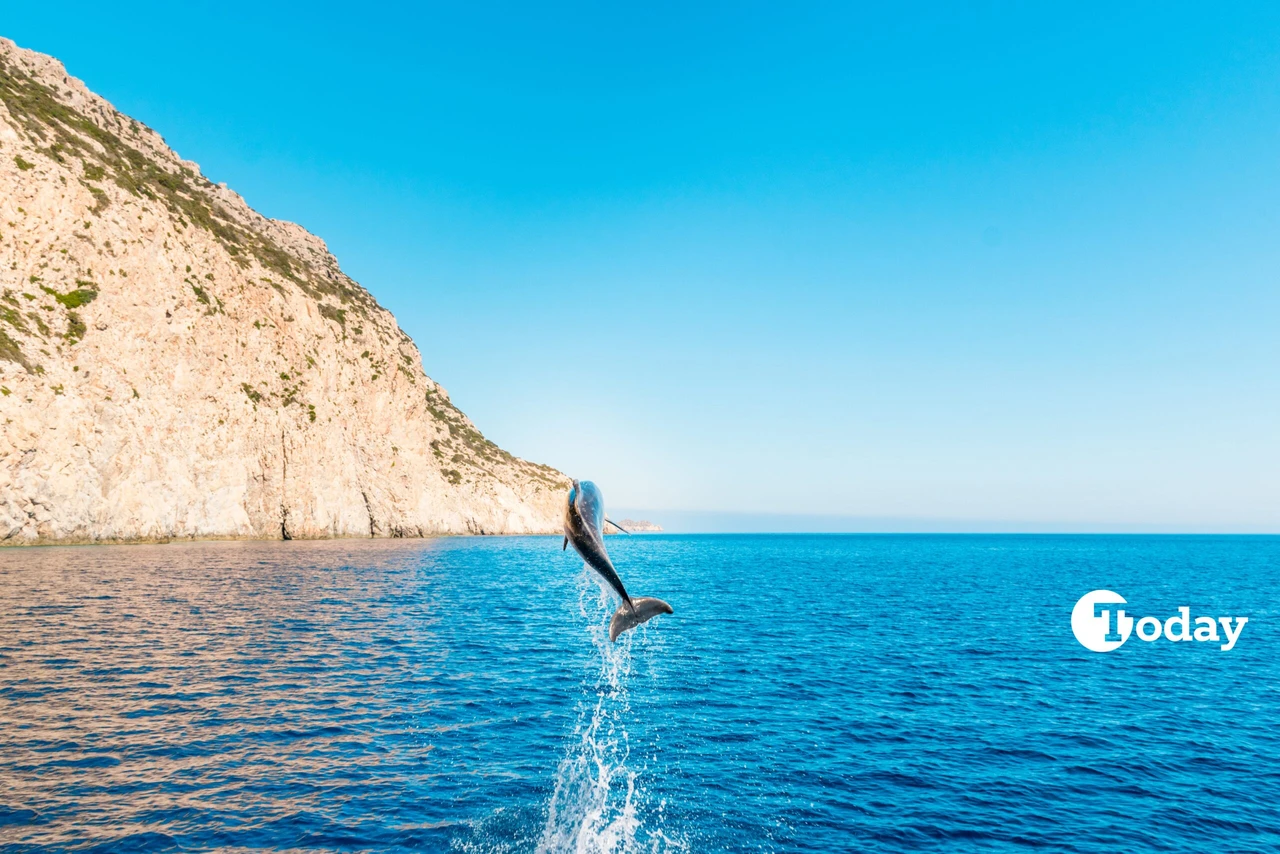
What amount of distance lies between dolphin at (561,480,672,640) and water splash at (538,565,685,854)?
1.75 ft

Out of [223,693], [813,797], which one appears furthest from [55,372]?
[813,797]

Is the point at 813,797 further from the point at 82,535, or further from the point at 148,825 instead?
the point at 82,535

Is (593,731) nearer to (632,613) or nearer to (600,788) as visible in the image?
(600,788)

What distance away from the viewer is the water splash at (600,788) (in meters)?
15.6

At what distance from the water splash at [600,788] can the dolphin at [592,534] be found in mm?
534

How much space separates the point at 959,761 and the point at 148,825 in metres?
21.8

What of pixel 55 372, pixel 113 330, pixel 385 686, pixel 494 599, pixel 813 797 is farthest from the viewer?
pixel 113 330

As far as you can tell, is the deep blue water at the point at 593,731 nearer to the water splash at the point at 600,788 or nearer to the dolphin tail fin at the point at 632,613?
the water splash at the point at 600,788

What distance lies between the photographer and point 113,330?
80375mm

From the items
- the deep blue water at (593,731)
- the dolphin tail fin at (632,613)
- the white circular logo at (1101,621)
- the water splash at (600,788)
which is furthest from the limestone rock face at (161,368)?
the white circular logo at (1101,621)

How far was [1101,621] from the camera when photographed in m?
51.5

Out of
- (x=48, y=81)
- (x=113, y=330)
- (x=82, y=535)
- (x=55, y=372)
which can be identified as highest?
(x=48, y=81)

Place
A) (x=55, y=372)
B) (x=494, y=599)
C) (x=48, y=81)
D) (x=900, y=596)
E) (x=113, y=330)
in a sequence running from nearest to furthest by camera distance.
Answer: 1. (x=494, y=599)
2. (x=900, y=596)
3. (x=55, y=372)
4. (x=113, y=330)
5. (x=48, y=81)

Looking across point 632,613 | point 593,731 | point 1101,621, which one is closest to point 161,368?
point 593,731
